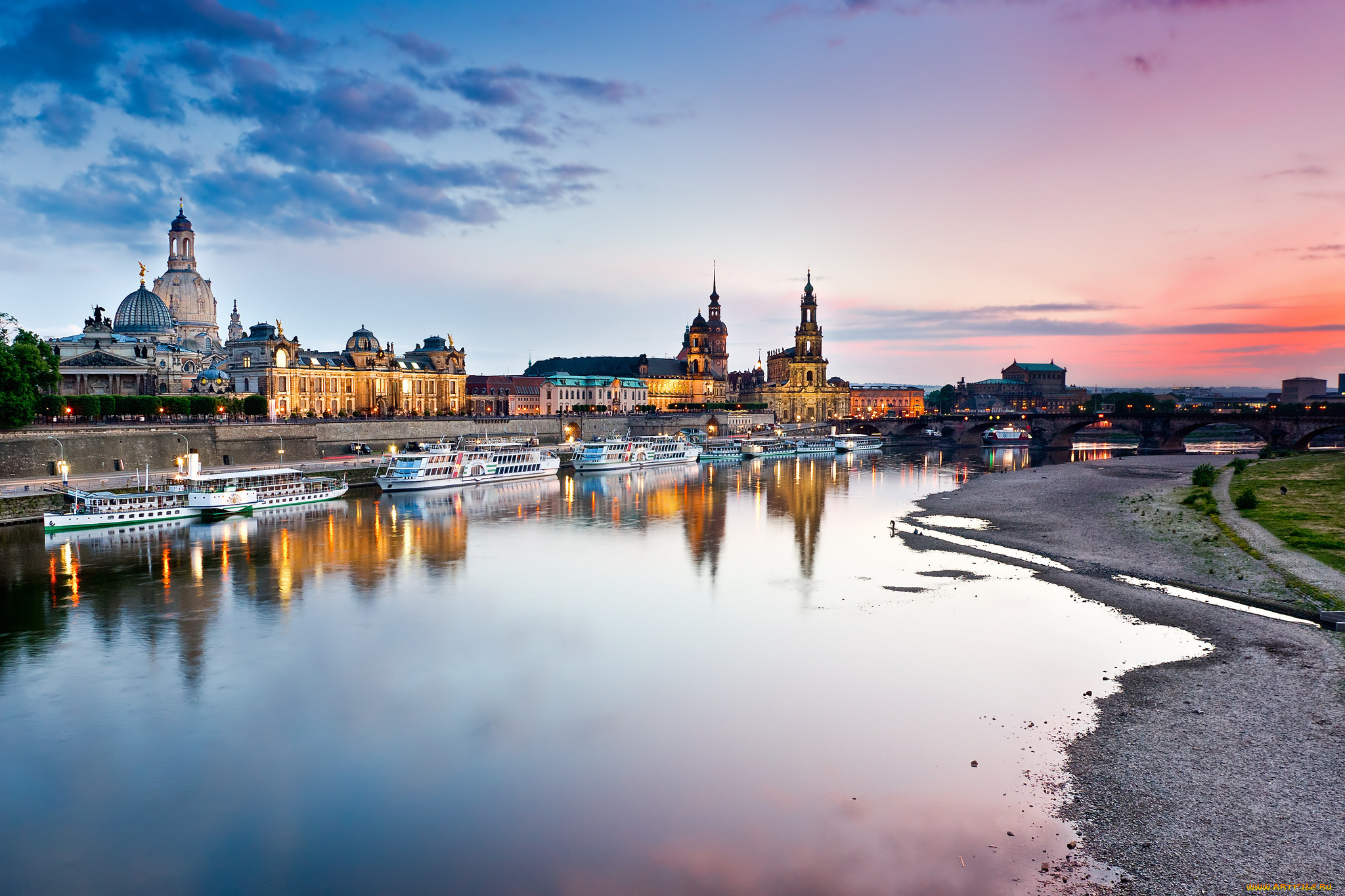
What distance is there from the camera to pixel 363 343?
125625 mm

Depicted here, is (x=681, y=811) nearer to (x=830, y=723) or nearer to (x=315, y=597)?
(x=830, y=723)

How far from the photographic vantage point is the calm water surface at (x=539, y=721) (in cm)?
1456

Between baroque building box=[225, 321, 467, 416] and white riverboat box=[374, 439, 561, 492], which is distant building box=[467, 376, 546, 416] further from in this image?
white riverboat box=[374, 439, 561, 492]

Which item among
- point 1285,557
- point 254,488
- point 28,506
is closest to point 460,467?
point 254,488

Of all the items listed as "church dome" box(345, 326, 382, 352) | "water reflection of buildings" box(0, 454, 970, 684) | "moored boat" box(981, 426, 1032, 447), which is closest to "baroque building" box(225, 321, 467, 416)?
"church dome" box(345, 326, 382, 352)

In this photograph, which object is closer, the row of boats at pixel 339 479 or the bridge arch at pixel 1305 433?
the row of boats at pixel 339 479

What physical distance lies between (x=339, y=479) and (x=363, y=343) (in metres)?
63.2

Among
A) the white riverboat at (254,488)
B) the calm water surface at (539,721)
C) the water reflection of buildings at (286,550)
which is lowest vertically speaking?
the calm water surface at (539,721)

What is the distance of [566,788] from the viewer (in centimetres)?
1705

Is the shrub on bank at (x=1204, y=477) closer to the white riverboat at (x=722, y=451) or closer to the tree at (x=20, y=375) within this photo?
the white riverboat at (x=722, y=451)

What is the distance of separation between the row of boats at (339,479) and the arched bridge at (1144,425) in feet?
123

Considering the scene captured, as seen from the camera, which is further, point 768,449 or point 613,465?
point 768,449

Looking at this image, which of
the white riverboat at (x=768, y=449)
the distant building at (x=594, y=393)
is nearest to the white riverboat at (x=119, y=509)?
the white riverboat at (x=768, y=449)

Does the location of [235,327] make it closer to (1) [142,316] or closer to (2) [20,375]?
(1) [142,316]
